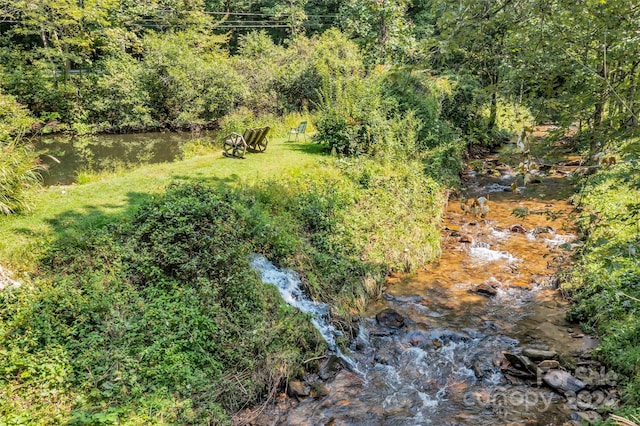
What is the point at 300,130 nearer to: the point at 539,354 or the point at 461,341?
the point at 461,341

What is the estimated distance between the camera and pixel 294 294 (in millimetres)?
7203

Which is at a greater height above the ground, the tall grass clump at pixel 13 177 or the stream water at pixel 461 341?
the tall grass clump at pixel 13 177

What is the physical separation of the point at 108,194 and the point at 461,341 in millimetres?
7448

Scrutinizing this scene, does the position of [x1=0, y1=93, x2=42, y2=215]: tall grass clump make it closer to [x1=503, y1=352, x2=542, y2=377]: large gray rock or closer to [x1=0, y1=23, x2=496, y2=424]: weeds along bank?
[x1=0, y1=23, x2=496, y2=424]: weeds along bank

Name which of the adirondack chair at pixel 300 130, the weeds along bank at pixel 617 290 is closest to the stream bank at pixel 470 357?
the weeds along bank at pixel 617 290

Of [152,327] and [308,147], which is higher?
[308,147]

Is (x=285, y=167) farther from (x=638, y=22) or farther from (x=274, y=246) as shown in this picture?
(x=638, y=22)

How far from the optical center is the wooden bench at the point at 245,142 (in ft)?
40.0

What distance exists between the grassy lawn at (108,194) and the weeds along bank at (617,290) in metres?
6.78

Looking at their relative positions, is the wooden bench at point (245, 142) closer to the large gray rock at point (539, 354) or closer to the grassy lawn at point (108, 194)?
the grassy lawn at point (108, 194)

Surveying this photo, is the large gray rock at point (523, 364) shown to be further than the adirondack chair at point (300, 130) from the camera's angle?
No

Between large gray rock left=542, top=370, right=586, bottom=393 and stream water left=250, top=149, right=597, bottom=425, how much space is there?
0.11 meters

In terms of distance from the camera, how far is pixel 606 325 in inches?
248

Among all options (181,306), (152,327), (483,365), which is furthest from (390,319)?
(152,327)
